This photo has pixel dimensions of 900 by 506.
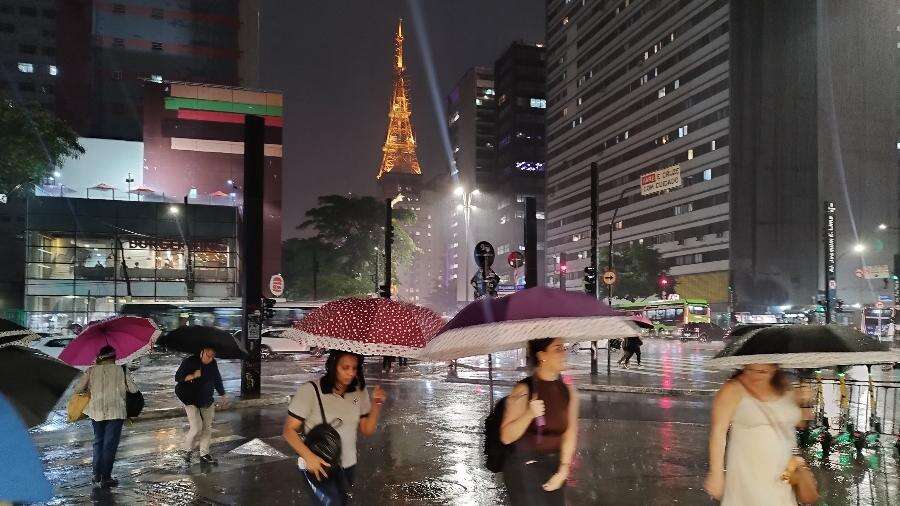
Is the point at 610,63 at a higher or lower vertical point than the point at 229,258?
higher

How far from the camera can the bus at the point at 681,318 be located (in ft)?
188

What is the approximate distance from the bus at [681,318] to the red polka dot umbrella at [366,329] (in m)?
53.5

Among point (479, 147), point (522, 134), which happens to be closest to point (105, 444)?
point (522, 134)

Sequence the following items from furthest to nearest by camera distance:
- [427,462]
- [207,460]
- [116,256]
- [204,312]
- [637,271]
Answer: [637,271] < [116,256] < [204,312] < [427,462] < [207,460]

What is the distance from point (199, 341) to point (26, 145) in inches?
1120

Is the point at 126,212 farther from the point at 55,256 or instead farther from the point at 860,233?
the point at 860,233

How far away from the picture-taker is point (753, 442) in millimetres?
4582

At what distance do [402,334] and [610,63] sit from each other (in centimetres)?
11419

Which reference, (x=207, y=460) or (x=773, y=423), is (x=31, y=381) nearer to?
(x=773, y=423)

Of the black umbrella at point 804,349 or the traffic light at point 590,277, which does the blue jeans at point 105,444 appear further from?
the traffic light at point 590,277

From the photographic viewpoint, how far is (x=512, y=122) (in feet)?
504

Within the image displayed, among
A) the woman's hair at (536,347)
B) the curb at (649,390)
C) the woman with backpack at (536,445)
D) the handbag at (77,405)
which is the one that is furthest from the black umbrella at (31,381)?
the curb at (649,390)

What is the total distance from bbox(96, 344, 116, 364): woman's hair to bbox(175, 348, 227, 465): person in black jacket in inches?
44.5

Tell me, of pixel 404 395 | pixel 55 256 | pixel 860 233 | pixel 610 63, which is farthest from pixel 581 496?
pixel 610 63
